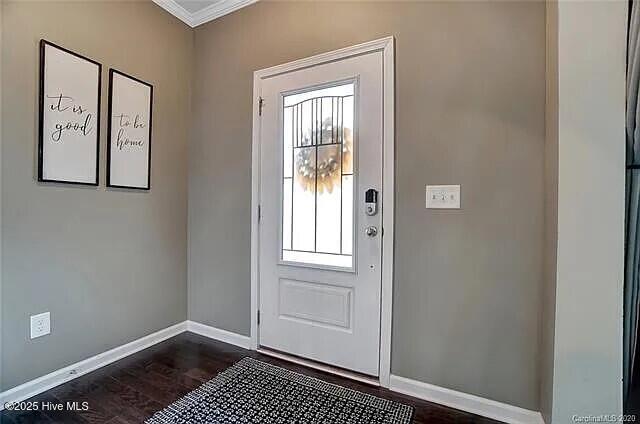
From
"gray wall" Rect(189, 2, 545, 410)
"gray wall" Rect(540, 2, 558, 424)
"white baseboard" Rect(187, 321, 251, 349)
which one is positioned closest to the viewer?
"gray wall" Rect(540, 2, 558, 424)

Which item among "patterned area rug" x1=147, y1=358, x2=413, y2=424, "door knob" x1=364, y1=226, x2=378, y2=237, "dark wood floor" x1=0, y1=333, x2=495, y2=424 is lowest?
"dark wood floor" x1=0, y1=333, x2=495, y2=424

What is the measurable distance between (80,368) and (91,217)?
38.2 inches

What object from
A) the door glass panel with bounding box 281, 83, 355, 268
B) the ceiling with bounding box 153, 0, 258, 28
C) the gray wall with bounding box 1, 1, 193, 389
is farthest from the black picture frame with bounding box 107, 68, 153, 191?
the door glass panel with bounding box 281, 83, 355, 268

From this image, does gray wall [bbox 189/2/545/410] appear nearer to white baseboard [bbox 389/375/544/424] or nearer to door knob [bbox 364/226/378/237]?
white baseboard [bbox 389/375/544/424]

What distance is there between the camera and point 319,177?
2.11 metres

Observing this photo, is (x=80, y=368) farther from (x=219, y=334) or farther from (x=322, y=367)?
(x=322, y=367)

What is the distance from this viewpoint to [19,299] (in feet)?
5.56

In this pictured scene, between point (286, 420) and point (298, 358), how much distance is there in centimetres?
62

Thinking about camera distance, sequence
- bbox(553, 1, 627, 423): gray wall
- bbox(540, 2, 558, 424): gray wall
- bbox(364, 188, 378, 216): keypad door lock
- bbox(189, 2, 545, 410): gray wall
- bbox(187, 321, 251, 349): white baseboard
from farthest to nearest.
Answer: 1. bbox(187, 321, 251, 349): white baseboard
2. bbox(364, 188, 378, 216): keypad door lock
3. bbox(189, 2, 545, 410): gray wall
4. bbox(540, 2, 558, 424): gray wall
5. bbox(553, 1, 627, 423): gray wall

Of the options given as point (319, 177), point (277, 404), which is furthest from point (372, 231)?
point (277, 404)

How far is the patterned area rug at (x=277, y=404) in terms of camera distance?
5.18 feet

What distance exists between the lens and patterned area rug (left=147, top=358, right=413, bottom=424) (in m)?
1.58

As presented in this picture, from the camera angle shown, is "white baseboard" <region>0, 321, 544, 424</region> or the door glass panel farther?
the door glass panel

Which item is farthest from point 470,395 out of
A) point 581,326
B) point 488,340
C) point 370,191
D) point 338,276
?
point 370,191
